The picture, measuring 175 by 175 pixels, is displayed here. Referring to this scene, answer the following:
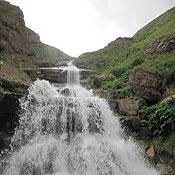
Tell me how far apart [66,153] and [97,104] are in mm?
5204

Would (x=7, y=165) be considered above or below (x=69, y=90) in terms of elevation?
below

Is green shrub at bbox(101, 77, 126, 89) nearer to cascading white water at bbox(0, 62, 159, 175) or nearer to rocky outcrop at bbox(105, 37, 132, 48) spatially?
cascading white water at bbox(0, 62, 159, 175)

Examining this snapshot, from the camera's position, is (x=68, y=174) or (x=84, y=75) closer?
(x=68, y=174)

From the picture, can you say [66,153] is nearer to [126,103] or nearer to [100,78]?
[126,103]

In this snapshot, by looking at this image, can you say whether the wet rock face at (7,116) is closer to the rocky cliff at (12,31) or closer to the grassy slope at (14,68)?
the grassy slope at (14,68)

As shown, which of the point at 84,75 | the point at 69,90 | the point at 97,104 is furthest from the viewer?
the point at 84,75

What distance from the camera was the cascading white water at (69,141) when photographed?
72.4 ft

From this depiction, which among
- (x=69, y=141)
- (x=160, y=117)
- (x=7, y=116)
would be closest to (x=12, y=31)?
(x=7, y=116)

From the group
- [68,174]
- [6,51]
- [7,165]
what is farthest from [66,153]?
[6,51]

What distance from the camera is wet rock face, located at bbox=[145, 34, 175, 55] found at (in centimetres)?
3428

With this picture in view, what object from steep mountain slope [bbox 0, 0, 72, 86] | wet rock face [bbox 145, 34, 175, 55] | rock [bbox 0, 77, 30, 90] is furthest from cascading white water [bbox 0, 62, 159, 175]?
wet rock face [bbox 145, 34, 175, 55]

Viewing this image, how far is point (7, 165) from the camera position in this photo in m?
22.1

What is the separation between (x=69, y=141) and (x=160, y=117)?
19.1ft

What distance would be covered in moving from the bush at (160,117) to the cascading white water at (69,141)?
1799 millimetres
